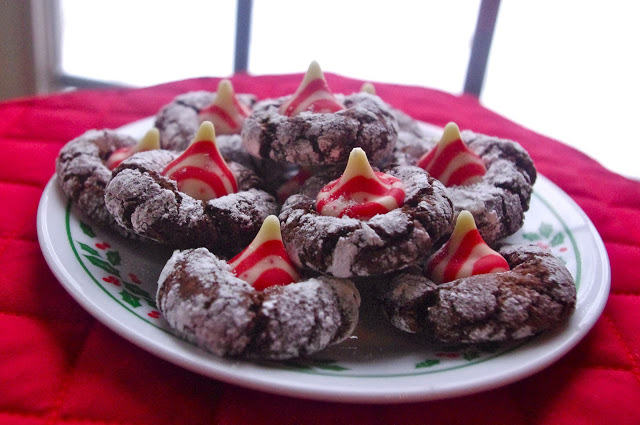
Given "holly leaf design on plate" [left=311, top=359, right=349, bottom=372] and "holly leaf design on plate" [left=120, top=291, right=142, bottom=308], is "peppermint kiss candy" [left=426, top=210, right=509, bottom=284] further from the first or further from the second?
"holly leaf design on plate" [left=120, top=291, right=142, bottom=308]

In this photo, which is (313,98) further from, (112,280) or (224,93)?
(112,280)

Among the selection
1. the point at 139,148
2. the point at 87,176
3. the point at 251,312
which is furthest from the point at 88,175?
the point at 251,312

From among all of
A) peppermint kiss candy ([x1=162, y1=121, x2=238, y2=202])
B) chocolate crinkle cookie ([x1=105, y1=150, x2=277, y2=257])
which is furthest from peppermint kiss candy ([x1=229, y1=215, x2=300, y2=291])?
peppermint kiss candy ([x1=162, y1=121, x2=238, y2=202])

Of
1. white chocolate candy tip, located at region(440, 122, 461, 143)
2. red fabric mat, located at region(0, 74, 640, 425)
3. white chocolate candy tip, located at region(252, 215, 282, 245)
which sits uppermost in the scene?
white chocolate candy tip, located at region(440, 122, 461, 143)

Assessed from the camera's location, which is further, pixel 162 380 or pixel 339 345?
pixel 339 345

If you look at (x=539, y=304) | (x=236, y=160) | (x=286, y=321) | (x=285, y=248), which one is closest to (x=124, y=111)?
(x=236, y=160)
